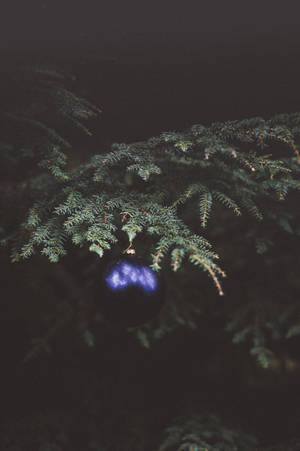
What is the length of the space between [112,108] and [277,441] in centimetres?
302

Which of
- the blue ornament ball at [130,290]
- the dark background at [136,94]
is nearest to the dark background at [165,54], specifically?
the dark background at [136,94]

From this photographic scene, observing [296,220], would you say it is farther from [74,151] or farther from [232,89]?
[74,151]

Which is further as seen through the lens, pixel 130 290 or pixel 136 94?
pixel 136 94

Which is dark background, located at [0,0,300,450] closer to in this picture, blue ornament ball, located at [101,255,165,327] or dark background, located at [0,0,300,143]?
dark background, located at [0,0,300,143]

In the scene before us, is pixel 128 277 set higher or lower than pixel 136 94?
lower

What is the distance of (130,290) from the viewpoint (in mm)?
1756

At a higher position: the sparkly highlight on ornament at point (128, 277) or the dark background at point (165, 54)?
the dark background at point (165, 54)

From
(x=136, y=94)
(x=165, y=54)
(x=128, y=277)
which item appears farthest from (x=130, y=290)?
(x=165, y=54)

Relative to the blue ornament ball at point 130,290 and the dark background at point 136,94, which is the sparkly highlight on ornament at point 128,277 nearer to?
the blue ornament ball at point 130,290

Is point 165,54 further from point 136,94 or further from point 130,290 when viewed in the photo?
point 130,290

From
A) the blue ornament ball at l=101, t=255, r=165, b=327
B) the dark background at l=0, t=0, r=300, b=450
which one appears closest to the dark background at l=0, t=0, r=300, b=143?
the dark background at l=0, t=0, r=300, b=450

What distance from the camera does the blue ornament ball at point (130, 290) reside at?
1758mm

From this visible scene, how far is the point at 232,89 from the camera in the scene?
10.6 ft

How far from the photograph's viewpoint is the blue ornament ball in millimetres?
1758
